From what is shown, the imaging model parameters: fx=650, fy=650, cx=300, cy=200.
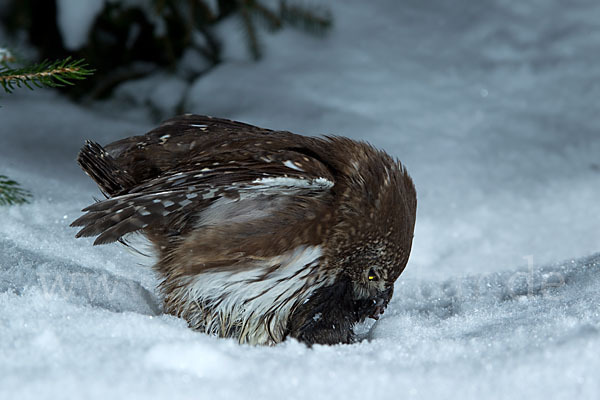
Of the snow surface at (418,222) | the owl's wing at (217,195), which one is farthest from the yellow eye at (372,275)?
the owl's wing at (217,195)

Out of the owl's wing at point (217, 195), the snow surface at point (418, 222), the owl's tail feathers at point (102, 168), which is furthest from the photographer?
the owl's tail feathers at point (102, 168)

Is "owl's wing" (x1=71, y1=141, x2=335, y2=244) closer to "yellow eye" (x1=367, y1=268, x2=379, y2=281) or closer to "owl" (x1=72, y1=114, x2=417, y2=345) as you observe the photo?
"owl" (x1=72, y1=114, x2=417, y2=345)

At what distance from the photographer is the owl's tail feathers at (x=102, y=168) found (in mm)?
2547

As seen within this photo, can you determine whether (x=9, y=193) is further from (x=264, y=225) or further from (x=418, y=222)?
(x=418, y=222)

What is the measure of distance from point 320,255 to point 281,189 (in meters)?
0.32

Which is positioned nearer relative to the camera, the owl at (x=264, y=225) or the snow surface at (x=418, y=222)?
the snow surface at (x=418, y=222)

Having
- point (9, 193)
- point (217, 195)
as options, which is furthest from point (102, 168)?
point (217, 195)

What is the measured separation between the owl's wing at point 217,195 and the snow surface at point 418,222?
0.31 meters

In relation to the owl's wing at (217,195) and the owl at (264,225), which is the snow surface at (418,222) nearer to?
the owl at (264,225)

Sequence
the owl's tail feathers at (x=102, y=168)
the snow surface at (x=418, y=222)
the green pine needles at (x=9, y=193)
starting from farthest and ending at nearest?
the owl's tail feathers at (x=102, y=168) < the green pine needles at (x=9, y=193) < the snow surface at (x=418, y=222)

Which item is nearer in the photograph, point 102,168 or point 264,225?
point 264,225

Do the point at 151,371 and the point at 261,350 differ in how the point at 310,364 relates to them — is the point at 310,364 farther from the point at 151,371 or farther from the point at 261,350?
the point at 151,371

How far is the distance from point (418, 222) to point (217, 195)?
1.76 m

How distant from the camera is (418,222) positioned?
3.78 m
